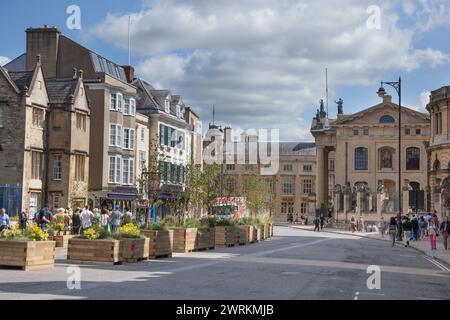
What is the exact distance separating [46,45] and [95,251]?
34433mm

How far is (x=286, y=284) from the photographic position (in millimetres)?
16766

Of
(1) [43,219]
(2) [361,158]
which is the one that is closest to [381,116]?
(2) [361,158]

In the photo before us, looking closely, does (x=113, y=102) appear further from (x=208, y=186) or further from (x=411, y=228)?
(x=411, y=228)

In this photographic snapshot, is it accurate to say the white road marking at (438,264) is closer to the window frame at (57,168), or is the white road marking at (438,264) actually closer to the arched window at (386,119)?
the window frame at (57,168)

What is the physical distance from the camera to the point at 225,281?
55.8 feet

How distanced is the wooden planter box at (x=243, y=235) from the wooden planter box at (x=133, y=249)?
13850mm

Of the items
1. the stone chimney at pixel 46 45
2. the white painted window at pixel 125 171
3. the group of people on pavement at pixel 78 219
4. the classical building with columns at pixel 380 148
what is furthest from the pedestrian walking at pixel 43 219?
the classical building with columns at pixel 380 148

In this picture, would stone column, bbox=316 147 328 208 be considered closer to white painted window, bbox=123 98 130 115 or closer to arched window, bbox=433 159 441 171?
arched window, bbox=433 159 441 171

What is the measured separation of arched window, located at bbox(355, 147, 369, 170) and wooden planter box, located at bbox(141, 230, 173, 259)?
7204cm

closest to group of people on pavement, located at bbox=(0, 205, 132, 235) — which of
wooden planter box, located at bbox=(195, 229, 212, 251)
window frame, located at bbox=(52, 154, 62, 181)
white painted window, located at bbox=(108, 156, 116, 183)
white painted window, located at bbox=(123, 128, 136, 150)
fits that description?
wooden planter box, located at bbox=(195, 229, 212, 251)

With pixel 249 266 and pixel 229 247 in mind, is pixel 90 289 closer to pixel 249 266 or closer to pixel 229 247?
pixel 249 266

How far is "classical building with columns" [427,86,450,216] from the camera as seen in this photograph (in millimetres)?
54656
